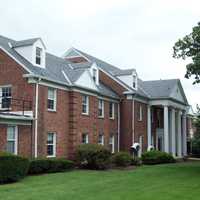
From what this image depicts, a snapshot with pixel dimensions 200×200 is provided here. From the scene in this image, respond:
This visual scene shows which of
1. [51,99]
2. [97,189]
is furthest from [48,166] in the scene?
[97,189]

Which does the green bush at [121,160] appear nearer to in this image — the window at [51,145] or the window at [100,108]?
the window at [51,145]

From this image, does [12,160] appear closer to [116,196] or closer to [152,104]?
[116,196]

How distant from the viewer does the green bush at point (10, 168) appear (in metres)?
19.2

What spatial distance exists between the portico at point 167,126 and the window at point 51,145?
1702 centimetres

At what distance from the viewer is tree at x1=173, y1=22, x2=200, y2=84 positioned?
24.8 metres

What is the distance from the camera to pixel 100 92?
113 ft

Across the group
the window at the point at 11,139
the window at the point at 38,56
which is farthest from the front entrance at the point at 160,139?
the window at the point at 11,139

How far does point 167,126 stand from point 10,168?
25420 millimetres

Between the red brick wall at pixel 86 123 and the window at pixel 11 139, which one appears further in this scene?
the red brick wall at pixel 86 123

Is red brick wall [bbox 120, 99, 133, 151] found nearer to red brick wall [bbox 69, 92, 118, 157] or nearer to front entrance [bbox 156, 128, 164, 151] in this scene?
red brick wall [bbox 69, 92, 118, 157]

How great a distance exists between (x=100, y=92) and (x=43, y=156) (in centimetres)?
969

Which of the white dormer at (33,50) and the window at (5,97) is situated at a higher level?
the white dormer at (33,50)

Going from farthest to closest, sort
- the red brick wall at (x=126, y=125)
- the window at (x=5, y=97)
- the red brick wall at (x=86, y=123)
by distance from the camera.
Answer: the red brick wall at (x=126, y=125)
the red brick wall at (x=86, y=123)
the window at (x=5, y=97)

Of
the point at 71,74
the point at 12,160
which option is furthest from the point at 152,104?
the point at 12,160
